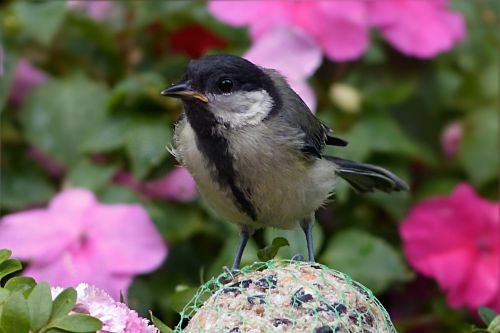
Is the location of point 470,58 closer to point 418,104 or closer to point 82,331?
point 418,104

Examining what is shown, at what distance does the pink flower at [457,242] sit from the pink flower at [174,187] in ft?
1.50

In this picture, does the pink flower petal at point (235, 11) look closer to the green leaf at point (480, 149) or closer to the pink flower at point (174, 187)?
the pink flower at point (174, 187)

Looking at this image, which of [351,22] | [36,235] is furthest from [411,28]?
[36,235]

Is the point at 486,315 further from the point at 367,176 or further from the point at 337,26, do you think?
the point at 337,26

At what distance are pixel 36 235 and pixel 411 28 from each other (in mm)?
Answer: 963

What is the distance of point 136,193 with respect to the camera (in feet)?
6.88

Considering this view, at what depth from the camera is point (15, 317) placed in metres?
1.01

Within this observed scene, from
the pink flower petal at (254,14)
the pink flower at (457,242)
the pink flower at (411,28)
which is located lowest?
the pink flower at (457,242)

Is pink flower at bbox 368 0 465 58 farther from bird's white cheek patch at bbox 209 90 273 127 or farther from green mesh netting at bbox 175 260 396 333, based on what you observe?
green mesh netting at bbox 175 260 396 333

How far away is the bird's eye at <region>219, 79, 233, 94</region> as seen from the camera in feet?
4.98

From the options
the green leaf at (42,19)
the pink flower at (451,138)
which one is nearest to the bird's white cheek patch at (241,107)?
the green leaf at (42,19)

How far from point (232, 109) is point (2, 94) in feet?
2.61

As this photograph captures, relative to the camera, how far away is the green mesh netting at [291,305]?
3.61 feet

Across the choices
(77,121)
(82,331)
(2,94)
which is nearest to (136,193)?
(77,121)
